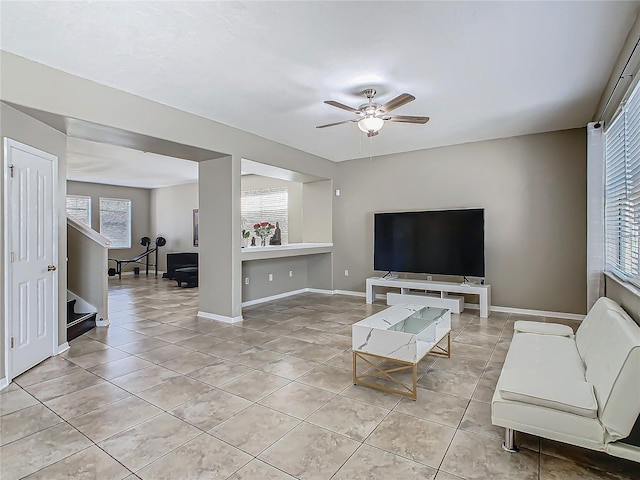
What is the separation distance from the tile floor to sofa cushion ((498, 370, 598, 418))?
14.1 inches

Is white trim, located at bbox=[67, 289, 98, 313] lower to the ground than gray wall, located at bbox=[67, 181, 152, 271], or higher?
lower

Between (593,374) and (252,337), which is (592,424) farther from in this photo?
(252,337)

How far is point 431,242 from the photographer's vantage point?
18.9 feet

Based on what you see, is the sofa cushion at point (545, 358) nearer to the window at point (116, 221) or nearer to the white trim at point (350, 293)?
the white trim at point (350, 293)

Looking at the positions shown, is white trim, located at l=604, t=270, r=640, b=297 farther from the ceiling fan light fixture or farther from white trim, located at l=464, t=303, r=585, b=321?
the ceiling fan light fixture

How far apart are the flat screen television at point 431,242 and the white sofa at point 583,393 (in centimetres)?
289

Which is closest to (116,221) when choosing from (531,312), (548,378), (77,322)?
(77,322)

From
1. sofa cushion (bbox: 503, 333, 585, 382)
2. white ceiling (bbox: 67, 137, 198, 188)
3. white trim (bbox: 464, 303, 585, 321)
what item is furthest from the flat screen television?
white ceiling (bbox: 67, 137, 198, 188)

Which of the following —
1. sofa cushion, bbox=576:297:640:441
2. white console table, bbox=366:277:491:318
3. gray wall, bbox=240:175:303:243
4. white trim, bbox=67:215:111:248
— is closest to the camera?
sofa cushion, bbox=576:297:640:441

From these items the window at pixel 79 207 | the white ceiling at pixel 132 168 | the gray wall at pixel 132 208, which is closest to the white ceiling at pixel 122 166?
the white ceiling at pixel 132 168

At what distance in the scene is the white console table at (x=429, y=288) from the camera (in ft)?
17.1

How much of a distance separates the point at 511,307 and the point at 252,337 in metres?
3.97

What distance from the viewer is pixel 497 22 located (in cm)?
246

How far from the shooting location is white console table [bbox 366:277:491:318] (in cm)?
521
